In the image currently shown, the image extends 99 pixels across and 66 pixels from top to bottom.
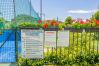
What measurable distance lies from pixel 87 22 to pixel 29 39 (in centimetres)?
180

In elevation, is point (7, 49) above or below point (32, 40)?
below

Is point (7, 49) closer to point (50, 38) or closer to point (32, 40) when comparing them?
point (32, 40)

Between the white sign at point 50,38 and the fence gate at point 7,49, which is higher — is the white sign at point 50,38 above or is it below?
above

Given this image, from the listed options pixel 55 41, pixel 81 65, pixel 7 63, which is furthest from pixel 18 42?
pixel 81 65

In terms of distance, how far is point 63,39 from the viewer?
6.76 meters

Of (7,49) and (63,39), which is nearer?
(63,39)

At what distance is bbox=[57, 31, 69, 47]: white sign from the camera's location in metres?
6.70

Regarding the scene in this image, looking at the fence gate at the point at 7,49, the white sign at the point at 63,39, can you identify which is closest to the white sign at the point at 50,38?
the white sign at the point at 63,39

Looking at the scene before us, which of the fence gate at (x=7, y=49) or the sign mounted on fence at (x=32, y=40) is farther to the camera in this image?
the fence gate at (x=7, y=49)

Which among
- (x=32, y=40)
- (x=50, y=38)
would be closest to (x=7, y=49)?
(x=32, y=40)

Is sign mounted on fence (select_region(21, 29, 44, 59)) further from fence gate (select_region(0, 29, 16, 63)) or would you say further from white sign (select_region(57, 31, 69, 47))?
fence gate (select_region(0, 29, 16, 63))

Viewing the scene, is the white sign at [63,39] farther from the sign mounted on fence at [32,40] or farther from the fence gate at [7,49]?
the fence gate at [7,49]

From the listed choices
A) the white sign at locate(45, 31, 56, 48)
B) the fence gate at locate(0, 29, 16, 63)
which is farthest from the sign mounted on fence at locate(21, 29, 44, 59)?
the fence gate at locate(0, 29, 16, 63)

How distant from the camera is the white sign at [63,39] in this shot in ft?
22.0
